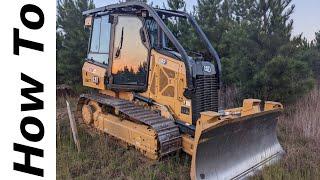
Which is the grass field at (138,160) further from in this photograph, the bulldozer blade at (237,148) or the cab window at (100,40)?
the cab window at (100,40)

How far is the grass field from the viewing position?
17.1 ft

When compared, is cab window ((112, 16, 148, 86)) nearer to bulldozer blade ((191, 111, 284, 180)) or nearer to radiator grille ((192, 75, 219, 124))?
radiator grille ((192, 75, 219, 124))

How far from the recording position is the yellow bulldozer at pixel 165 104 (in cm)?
532

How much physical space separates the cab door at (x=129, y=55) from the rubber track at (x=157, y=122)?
376mm

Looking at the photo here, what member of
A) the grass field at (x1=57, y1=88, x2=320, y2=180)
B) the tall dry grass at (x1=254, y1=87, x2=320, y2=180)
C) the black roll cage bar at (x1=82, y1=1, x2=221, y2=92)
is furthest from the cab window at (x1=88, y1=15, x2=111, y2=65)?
the tall dry grass at (x1=254, y1=87, x2=320, y2=180)

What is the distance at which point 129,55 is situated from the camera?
646cm

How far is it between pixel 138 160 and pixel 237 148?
1547 millimetres

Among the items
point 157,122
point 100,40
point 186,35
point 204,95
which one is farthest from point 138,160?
point 186,35

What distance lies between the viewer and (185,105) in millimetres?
5750

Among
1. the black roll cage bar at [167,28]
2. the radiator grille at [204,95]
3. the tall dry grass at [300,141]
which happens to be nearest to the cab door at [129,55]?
the black roll cage bar at [167,28]

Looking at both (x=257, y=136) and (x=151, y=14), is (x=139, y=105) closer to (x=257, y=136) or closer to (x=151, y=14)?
(x=151, y=14)

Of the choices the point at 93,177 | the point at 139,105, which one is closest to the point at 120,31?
the point at 139,105

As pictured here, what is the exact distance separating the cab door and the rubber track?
376 millimetres

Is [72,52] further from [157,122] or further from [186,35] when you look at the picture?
[157,122]
